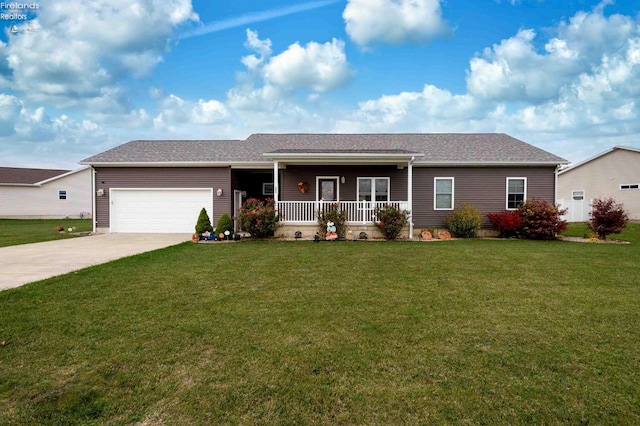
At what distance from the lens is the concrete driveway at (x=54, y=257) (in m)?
6.43

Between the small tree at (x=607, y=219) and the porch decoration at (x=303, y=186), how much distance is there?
1100cm

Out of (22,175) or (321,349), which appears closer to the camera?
(321,349)

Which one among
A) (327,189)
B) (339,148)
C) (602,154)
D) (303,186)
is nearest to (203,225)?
(303,186)

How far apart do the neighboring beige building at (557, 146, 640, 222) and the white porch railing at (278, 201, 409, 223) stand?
47.0 feet

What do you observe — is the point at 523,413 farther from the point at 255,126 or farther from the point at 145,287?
the point at 255,126

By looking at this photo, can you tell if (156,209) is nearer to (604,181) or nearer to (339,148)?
(339,148)

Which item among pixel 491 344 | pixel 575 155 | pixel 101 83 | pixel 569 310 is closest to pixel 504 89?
pixel 575 155

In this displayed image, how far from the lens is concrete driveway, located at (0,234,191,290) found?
6434mm

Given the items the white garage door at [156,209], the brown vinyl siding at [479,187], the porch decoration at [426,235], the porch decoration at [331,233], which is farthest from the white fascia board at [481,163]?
the white garage door at [156,209]

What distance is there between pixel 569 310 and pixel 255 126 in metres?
19.7

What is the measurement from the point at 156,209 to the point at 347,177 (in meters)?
8.48

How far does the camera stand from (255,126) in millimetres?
21453

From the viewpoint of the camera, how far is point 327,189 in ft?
49.2

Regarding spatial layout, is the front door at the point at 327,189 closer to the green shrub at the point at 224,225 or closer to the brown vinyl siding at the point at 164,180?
the brown vinyl siding at the point at 164,180
